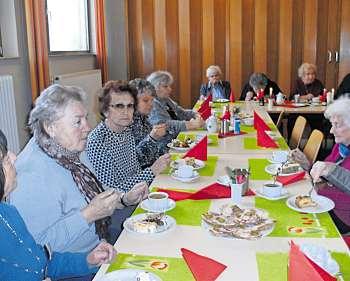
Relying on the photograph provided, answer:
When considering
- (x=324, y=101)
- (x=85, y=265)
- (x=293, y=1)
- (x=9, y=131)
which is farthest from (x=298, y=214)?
(x=293, y=1)

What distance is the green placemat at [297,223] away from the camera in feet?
4.78

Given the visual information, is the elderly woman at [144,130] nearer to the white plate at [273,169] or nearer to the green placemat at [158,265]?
the white plate at [273,169]

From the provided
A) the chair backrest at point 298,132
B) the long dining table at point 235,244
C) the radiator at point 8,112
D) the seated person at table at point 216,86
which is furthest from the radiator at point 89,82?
the long dining table at point 235,244

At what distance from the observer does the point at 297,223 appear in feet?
5.09

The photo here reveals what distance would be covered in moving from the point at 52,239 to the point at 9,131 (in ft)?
6.47

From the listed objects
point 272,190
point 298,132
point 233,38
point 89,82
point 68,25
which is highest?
point 68,25

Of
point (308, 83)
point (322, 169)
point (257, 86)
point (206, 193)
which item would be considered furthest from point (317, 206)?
point (308, 83)

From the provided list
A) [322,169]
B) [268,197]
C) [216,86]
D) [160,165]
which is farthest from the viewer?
[216,86]

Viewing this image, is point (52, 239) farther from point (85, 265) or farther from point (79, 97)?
point (79, 97)

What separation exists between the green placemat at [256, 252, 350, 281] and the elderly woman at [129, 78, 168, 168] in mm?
1762

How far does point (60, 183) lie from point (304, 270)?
0.98 m

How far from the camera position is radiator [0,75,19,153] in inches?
125

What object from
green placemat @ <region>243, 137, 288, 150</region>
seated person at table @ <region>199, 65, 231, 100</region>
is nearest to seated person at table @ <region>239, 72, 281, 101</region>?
seated person at table @ <region>199, 65, 231, 100</region>

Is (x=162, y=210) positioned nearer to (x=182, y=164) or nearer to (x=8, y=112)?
(x=182, y=164)
